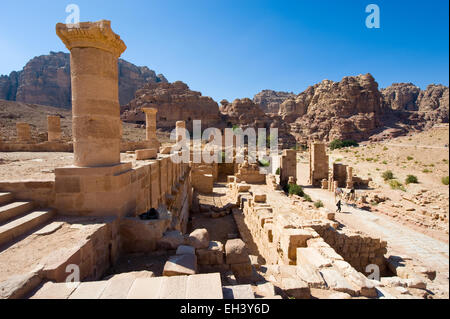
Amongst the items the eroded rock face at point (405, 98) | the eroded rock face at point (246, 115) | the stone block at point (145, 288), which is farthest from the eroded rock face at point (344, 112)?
the stone block at point (145, 288)

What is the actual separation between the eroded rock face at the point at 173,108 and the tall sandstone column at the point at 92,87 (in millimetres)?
50066

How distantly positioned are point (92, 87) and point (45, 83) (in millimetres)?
83848

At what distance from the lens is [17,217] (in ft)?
11.3

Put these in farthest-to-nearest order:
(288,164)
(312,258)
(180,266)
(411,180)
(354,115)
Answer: (354,115) < (288,164) < (411,180) < (312,258) < (180,266)

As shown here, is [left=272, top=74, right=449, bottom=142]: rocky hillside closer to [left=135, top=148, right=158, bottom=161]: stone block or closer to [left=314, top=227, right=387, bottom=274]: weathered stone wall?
[left=314, top=227, right=387, bottom=274]: weathered stone wall

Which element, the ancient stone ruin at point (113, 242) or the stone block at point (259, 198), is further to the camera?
the stone block at point (259, 198)

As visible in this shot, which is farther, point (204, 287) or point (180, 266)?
point (180, 266)

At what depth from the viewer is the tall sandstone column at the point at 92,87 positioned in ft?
12.5

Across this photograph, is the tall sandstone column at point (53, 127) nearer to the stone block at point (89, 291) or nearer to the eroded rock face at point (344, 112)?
the stone block at point (89, 291)

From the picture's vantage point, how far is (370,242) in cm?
712

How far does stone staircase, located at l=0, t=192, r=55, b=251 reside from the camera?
3018 millimetres

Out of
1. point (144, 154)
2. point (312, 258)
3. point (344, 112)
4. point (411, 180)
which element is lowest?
point (411, 180)

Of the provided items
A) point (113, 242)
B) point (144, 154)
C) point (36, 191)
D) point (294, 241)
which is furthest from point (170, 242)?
point (144, 154)

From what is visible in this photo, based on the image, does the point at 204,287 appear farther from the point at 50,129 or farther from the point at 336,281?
the point at 50,129
